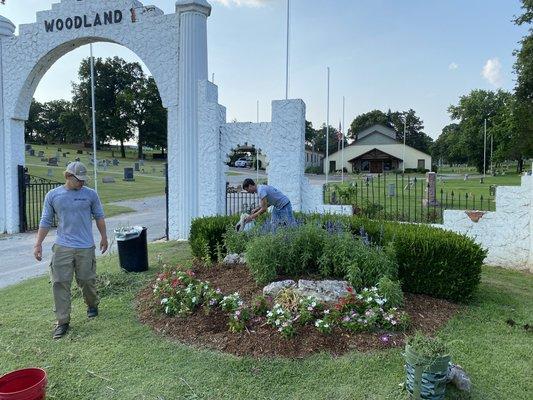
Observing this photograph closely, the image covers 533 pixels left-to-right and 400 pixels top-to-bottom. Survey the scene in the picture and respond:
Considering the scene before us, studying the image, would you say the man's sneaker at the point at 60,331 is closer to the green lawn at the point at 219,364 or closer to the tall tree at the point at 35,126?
the green lawn at the point at 219,364

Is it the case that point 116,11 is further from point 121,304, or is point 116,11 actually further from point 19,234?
point 121,304

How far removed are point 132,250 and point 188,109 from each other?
3700 millimetres

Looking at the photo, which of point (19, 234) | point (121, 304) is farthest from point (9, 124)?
point (121, 304)

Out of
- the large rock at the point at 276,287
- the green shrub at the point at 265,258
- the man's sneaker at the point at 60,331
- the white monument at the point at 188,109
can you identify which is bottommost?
the man's sneaker at the point at 60,331

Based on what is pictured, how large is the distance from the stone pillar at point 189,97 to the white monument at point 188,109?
0.02m

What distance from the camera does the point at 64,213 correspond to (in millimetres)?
4777

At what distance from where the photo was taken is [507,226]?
7.85 metres

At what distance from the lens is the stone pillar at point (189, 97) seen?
924cm

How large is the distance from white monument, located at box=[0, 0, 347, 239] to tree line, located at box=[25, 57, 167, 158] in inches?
1892

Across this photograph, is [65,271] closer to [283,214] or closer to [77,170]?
[77,170]

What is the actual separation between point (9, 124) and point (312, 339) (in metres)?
11.1

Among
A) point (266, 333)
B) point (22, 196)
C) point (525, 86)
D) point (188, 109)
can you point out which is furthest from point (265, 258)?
point (525, 86)

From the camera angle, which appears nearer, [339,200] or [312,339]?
[312,339]

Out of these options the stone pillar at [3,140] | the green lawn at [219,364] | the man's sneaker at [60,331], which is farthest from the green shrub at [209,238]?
the stone pillar at [3,140]
